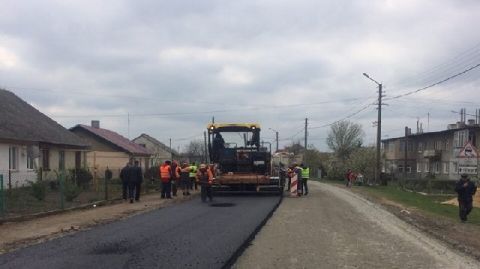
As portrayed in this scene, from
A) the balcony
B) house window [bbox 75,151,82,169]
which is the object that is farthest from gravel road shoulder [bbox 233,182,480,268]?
the balcony

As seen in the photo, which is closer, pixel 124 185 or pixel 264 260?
pixel 264 260

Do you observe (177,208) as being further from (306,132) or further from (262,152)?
(306,132)

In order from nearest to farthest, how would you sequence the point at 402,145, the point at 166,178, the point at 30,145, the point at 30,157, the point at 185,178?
the point at 166,178, the point at 185,178, the point at 30,157, the point at 30,145, the point at 402,145

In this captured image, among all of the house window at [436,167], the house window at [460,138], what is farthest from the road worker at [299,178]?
the house window at [436,167]

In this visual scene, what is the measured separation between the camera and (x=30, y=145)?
100 ft

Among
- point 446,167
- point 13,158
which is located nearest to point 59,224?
point 13,158

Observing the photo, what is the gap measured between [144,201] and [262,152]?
652cm

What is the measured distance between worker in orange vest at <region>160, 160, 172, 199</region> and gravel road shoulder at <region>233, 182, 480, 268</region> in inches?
305

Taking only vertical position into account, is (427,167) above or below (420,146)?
below

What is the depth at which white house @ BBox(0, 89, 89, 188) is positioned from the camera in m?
28.0

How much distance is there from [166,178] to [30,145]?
9.80m

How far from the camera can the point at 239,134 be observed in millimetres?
28094

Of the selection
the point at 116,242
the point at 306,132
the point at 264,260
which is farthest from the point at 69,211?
the point at 306,132

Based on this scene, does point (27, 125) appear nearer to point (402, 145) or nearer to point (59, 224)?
point (59, 224)
